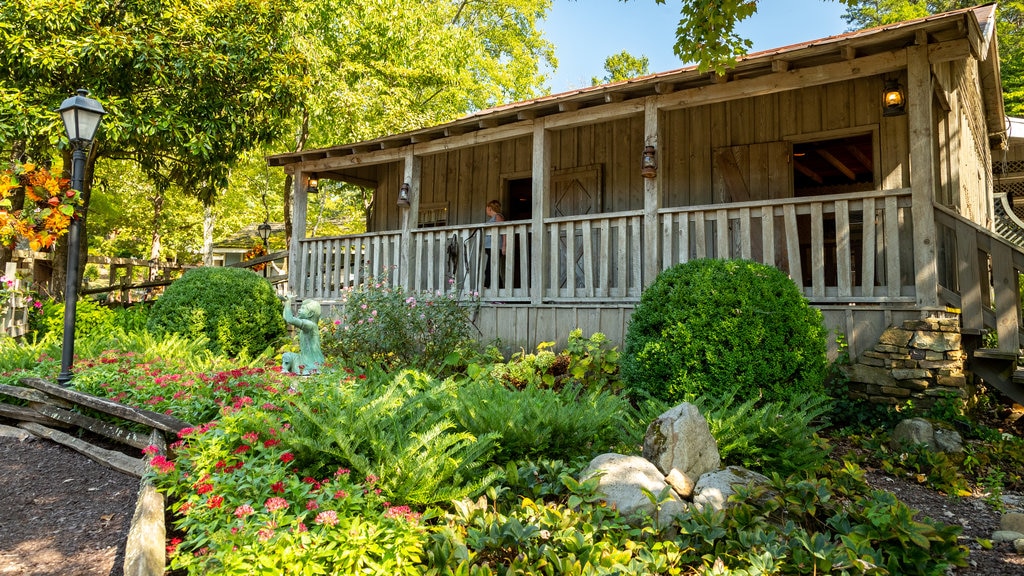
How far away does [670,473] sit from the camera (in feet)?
11.7

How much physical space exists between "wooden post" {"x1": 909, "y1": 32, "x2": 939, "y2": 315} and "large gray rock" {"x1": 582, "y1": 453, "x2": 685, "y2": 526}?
11.8 feet

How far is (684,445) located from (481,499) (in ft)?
4.11

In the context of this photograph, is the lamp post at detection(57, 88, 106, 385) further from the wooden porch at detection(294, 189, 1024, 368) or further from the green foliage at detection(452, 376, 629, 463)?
the green foliage at detection(452, 376, 629, 463)

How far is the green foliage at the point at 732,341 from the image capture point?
15.7 ft

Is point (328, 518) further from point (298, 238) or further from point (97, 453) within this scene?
point (298, 238)

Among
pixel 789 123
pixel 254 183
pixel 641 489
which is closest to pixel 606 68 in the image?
pixel 254 183

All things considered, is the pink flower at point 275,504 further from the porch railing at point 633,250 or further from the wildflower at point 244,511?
the porch railing at point 633,250

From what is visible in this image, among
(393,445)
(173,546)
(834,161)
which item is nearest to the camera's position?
(173,546)

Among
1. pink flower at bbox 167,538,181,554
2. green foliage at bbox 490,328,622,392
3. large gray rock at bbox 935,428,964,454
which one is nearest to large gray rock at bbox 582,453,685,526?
pink flower at bbox 167,538,181,554

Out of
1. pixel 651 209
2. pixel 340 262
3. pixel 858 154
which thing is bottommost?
pixel 340 262

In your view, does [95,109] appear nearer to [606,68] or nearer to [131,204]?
[131,204]

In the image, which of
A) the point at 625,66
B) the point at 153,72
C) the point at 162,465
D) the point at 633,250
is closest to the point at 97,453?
the point at 162,465

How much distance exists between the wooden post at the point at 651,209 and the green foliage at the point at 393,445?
3.72 metres

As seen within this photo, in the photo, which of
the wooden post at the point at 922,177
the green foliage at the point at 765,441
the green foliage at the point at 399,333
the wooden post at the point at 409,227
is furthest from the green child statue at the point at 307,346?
the wooden post at the point at 922,177
